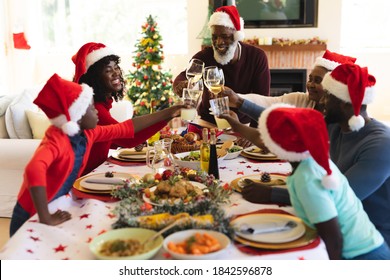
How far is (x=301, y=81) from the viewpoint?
6.76m

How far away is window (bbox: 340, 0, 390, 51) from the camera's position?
7.08 meters

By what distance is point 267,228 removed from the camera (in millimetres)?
1424

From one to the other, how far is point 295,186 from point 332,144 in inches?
30.4

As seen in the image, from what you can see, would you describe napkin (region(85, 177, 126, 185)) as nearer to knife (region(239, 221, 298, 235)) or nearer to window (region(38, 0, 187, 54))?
knife (region(239, 221, 298, 235))

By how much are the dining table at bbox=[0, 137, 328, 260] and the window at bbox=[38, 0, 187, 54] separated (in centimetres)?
600

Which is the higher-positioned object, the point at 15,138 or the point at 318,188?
the point at 318,188

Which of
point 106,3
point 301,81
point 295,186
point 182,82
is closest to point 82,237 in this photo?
point 295,186

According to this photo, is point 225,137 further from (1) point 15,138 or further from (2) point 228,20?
(1) point 15,138

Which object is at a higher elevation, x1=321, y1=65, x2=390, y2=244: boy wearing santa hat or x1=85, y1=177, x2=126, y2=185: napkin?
x1=321, y1=65, x2=390, y2=244: boy wearing santa hat

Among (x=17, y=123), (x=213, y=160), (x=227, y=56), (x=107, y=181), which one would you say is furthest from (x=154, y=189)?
(x=17, y=123)

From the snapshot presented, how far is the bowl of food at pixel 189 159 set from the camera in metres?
2.17

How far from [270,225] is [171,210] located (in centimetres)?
33

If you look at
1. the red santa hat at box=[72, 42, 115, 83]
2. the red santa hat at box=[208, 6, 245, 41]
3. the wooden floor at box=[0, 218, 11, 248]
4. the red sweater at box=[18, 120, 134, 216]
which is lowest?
the wooden floor at box=[0, 218, 11, 248]

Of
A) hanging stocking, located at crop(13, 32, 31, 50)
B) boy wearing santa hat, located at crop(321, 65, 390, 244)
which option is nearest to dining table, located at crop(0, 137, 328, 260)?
boy wearing santa hat, located at crop(321, 65, 390, 244)
